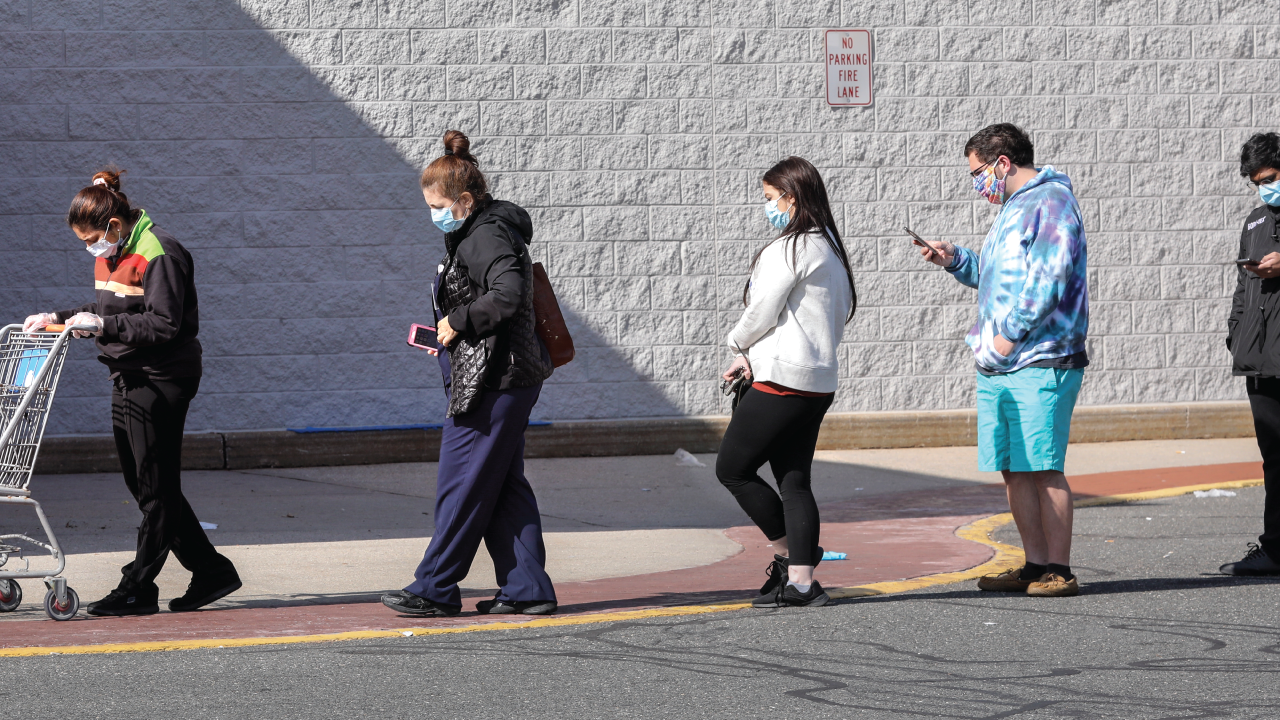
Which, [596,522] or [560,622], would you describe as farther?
[596,522]

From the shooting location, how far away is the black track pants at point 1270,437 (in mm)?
6793

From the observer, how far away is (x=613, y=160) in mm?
11484

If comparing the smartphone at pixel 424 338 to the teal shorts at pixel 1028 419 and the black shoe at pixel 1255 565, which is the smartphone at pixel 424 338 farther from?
the black shoe at pixel 1255 565

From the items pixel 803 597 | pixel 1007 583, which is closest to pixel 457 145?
pixel 803 597

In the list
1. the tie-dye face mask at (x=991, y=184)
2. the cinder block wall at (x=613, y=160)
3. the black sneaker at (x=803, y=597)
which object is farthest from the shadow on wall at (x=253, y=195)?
the black sneaker at (x=803, y=597)

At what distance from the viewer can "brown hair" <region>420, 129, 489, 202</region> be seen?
19.0 ft

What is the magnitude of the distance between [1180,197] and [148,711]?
33.1 feet

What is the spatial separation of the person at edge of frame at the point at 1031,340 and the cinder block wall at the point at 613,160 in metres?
5.47

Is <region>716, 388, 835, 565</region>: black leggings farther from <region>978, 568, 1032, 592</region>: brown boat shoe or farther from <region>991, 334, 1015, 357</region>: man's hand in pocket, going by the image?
<region>978, 568, 1032, 592</region>: brown boat shoe

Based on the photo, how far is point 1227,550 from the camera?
7492 millimetres

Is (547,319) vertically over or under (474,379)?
over

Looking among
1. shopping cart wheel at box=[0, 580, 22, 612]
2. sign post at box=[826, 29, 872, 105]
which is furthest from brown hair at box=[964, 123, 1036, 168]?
sign post at box=[826, 29, 872, 105]

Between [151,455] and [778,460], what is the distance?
2.60 metres

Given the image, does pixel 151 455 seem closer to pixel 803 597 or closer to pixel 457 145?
pixel 457 145
